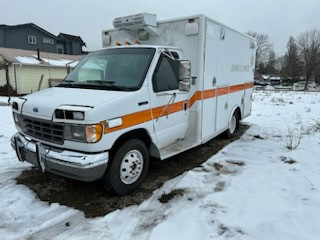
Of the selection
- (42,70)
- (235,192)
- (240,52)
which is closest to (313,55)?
(42,70)

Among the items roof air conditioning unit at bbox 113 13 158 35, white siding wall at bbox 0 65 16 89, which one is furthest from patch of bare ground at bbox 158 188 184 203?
white siding wall at bbox 0 65 16 89

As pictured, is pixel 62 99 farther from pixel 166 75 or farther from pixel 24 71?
pixel 24 71

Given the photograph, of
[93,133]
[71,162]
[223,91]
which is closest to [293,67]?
[223,91]

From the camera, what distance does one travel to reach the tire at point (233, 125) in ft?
24.4

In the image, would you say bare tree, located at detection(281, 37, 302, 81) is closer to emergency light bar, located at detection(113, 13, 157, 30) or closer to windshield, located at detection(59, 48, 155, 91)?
emergency light bar, located at detection(113, 13, 157, 30)

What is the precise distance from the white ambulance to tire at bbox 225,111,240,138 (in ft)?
3.29

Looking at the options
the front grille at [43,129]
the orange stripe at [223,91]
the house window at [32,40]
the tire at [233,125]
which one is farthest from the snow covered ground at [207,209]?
the house window at [32,40]

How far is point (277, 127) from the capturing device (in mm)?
8930

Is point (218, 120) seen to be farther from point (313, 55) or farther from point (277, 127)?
point (313, 55)

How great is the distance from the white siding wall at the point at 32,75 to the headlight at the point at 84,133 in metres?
21.0

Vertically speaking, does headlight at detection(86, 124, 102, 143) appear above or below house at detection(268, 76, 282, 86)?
above

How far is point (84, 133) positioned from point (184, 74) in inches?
77.6

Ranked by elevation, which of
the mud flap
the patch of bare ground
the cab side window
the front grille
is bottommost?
the patch of bare ground

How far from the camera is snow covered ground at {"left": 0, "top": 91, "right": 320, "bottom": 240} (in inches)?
127
